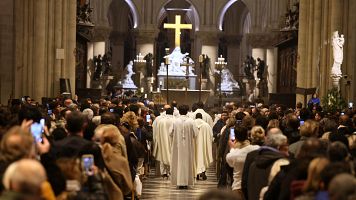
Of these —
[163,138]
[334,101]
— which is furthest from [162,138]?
[334,101]

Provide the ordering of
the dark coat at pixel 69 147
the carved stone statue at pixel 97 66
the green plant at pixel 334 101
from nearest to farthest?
the dark coat at pixel 69 147, the green plant at pixel 334 101, the carved stone statue at pixel 97 66

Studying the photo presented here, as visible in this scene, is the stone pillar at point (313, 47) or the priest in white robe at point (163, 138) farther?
the stone pillar at point (313, 47)

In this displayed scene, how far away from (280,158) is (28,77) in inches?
837

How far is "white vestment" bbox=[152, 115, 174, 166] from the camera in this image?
20.5 meters

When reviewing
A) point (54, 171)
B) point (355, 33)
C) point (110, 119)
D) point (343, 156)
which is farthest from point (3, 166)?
point (355, 33)

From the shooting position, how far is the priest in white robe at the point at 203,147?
20.9 metres

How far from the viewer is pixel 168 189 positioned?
19.2 metres

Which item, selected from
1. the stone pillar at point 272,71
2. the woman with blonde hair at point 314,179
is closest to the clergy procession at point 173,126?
the woman with blonde hair at point 314,179

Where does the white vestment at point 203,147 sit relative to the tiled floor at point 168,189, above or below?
above

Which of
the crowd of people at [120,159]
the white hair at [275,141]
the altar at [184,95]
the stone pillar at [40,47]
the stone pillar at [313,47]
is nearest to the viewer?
the crowd of people at [120,159]

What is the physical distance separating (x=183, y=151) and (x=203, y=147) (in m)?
1.69

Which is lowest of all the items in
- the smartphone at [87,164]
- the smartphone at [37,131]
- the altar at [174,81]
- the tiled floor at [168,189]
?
the tiled floor at [168,189]

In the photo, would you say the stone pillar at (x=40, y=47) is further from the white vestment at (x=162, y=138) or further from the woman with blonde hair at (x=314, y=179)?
the woman with blonde hair at (x=314, y=179)

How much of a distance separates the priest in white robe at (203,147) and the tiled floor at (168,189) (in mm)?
407
